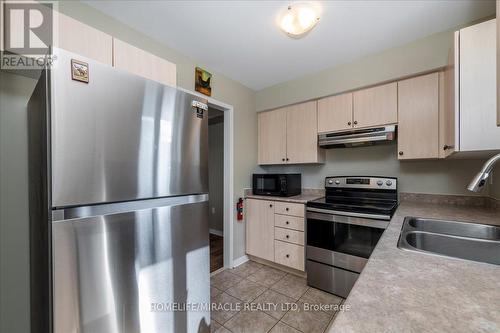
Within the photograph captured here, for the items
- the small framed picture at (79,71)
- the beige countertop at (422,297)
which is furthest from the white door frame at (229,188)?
the beige countertop at (422,297)

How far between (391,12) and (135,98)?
75.4 inches

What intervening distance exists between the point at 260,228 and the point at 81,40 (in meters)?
2.38

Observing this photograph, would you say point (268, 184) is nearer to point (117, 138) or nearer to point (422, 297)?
point (117, 138)

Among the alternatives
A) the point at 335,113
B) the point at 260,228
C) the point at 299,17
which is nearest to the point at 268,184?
the point at 260,228

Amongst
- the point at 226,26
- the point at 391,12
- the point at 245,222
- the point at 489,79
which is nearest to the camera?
the point at 489,79

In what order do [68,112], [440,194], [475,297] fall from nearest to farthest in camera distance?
[475,297]
[68,112]
[440,194]

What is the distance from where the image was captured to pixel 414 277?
609 millimetres

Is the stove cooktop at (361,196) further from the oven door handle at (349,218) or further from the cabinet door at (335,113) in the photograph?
the cabinet door at (335,113)

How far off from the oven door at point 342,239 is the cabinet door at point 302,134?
30.5 inches

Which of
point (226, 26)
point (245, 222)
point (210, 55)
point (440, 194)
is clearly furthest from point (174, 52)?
point (440, 194)

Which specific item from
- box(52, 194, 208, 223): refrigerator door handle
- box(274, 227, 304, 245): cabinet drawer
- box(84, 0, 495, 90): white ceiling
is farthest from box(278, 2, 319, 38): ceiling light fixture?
box(274, 227, 304, 245): cabinet drawer

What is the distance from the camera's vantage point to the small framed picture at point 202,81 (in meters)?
2.20

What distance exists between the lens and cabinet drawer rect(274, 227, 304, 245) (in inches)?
89.2

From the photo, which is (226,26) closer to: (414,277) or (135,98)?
(135,98)
